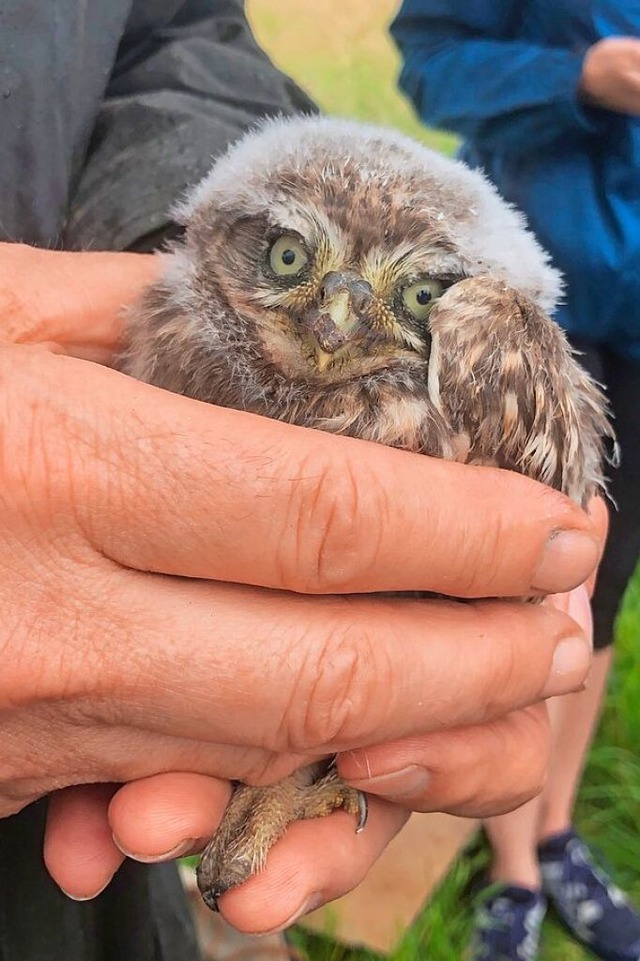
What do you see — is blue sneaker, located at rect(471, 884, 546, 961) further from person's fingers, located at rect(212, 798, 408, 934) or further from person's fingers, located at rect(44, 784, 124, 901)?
person's fingers, located at rect(44, 784, 124, 901)

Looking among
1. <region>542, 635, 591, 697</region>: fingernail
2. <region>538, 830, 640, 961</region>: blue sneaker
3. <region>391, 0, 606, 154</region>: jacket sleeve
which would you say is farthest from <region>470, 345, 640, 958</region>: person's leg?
<region>542, 635, 591, 697</region>: fingernail

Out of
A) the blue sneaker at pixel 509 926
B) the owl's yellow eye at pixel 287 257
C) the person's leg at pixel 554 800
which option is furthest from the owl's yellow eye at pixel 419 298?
the blue sneaker at pixel 509 926

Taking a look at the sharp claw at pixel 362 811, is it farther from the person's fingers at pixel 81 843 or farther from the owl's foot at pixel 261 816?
the person's fingers at pixel 81 843

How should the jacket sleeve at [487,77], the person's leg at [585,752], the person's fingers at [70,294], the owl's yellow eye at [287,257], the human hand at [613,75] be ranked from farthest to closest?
the person's leg at [585,752] → the jacket sleeve at [487,77] → the human hand at [613,75] → the person's fingers at [70,294] → the owl's yellow eye at [287,257]

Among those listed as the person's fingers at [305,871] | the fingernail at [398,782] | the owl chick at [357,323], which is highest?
the owl chick at [357,323]

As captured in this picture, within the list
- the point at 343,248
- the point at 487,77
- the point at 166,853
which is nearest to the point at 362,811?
the point at 166,853

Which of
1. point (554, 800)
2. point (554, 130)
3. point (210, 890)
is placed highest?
point (554, 130)

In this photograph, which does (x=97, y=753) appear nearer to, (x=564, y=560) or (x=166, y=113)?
(x=564, y=560)
